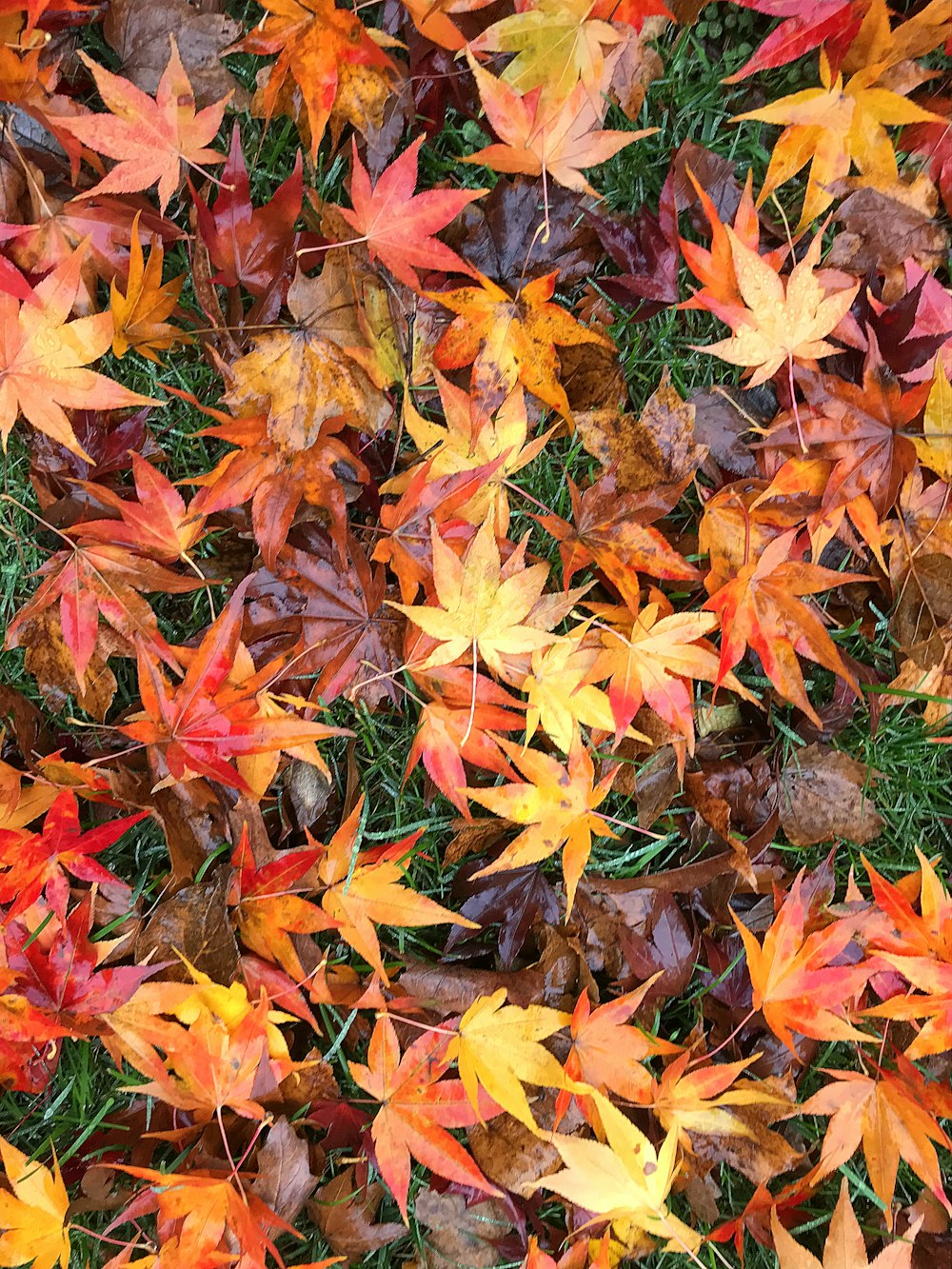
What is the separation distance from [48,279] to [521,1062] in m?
1.15

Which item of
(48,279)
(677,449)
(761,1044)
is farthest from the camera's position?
(761,1044)

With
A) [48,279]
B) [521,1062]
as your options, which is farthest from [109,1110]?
[48,279]

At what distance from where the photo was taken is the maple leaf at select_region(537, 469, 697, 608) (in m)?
1.07

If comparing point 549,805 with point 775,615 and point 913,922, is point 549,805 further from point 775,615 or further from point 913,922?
point 913,922

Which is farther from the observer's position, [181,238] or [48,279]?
[181,238]

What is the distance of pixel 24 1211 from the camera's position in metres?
1.05

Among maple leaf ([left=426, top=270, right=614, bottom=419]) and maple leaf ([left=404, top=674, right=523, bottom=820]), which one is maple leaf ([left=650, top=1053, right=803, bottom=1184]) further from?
maple leaf ([left=426, top=270, right=614, bottom=419])

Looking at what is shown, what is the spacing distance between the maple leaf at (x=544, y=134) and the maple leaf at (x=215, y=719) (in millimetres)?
655

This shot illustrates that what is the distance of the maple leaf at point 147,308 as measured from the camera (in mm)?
1068

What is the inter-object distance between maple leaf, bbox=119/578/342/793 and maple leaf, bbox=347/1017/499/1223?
419 millimetres

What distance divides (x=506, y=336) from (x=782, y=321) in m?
0.36

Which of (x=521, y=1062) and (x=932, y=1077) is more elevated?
(x=521, y=1062)

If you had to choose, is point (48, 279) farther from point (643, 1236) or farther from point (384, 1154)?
point (643, 1236)

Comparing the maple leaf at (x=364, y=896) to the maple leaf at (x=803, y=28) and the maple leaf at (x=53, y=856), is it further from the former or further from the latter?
the maple leaf at (x=803, y=28)
